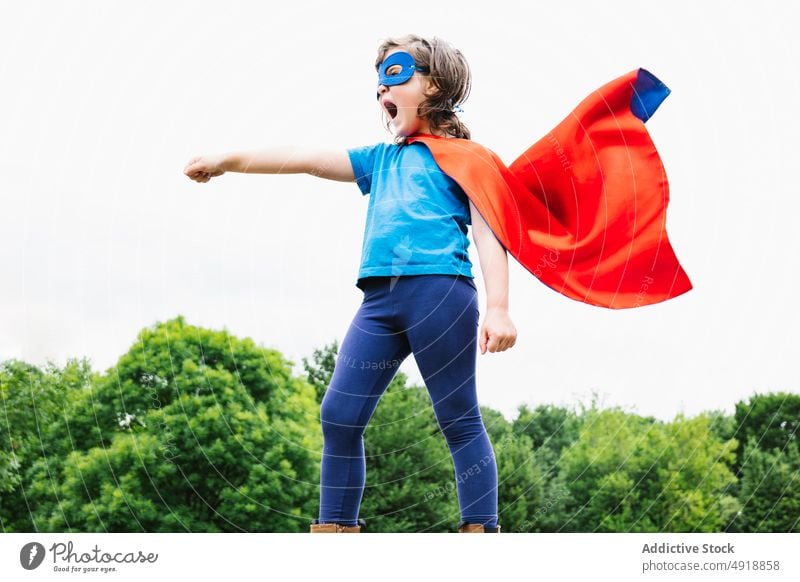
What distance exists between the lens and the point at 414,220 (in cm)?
363

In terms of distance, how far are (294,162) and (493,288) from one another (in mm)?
1006

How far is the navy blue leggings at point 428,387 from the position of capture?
3572 millimetres

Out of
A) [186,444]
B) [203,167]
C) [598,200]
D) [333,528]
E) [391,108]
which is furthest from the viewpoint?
[186,444]

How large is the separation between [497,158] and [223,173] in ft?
3.84

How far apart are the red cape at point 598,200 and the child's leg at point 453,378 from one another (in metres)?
0.46

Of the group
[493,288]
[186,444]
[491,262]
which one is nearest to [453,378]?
[493,288]

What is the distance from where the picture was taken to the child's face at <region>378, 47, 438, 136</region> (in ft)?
12.6

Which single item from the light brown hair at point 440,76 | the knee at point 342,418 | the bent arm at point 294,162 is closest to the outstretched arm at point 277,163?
the bent arm at point 294,162

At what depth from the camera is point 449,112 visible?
156 inches

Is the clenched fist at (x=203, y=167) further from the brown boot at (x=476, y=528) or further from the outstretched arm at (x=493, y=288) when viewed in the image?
the brown boot at (x=476, y=528)

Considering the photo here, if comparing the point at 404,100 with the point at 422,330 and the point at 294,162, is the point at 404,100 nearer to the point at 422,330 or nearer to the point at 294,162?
the point at 294,162
